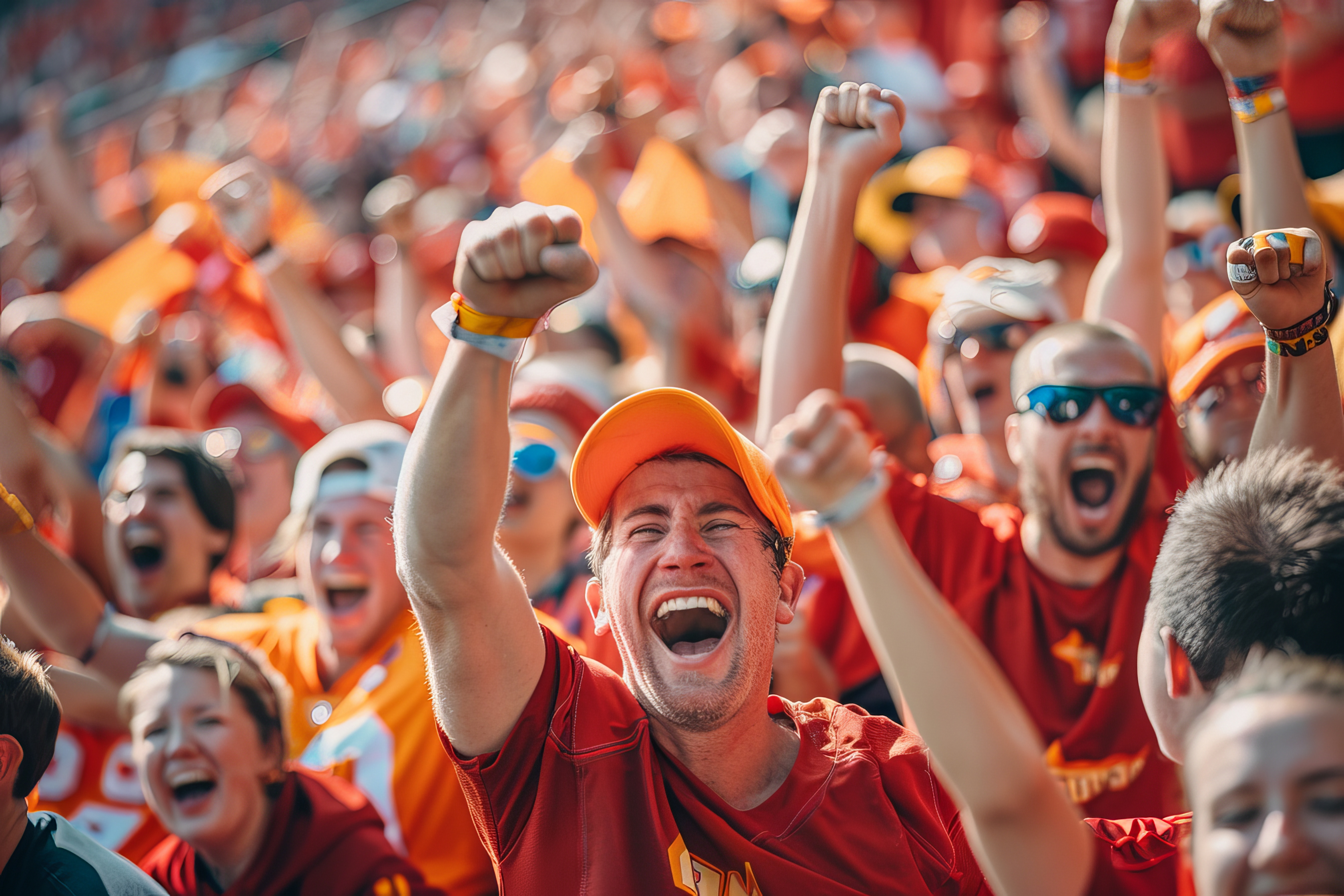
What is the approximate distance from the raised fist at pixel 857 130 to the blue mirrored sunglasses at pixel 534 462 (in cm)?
125

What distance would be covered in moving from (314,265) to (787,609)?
6308mm

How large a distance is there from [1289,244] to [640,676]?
4.13 ft

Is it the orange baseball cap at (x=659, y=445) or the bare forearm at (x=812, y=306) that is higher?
the bare forearm at (x=812, y=306)

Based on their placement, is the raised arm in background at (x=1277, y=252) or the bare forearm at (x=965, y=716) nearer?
the bare forearm at (x=965, y=716)

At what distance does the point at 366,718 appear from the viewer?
287 centimetres

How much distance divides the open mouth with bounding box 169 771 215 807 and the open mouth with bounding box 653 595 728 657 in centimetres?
123

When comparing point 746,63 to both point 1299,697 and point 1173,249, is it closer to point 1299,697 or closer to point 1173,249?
point 1173,249

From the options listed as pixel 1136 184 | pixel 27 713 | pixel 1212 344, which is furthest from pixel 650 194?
pixel 27 713

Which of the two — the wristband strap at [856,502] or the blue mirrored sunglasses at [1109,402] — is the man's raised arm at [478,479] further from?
the blue mirrored sunglasses at [1109,402]

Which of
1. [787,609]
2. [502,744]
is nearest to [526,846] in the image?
[502,744]

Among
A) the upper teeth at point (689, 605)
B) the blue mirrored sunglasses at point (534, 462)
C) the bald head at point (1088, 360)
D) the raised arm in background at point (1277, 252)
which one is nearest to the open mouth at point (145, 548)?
the blue mirrored sunglasses at point (534, 462)

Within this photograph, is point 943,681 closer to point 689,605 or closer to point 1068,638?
point 689,605

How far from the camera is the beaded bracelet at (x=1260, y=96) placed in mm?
2436

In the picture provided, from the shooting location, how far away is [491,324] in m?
1.52
